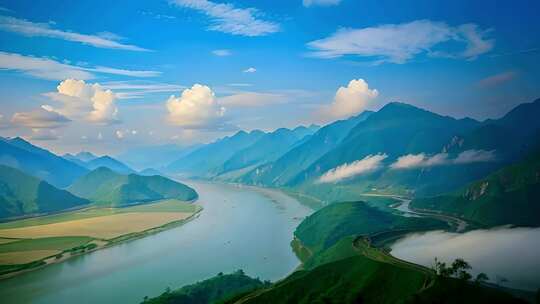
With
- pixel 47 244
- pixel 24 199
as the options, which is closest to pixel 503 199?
pixel 47 244

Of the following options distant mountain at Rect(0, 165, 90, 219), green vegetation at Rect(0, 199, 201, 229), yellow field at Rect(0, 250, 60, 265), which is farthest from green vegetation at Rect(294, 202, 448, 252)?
distant mountain at Rect(0, 165, 90, 219)

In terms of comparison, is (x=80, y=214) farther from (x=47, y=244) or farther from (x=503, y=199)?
(x=503, y=199)

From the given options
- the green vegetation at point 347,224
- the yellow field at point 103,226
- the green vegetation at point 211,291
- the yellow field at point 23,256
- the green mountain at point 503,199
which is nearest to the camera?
the green vegetation at point 211,291

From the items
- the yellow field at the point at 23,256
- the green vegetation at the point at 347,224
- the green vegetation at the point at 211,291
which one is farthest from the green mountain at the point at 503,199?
the yellow field at the point at 23,256

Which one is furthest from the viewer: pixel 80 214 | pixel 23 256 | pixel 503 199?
pixel 80 214

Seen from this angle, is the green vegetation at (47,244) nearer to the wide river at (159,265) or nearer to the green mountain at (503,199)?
the wide river at (159,265)

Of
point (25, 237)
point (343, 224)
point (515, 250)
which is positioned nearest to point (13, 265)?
point (25, 237)

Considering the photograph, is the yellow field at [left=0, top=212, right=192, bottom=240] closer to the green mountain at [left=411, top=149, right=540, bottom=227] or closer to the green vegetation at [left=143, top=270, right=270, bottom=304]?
the green vegetation at [left=143, top=270, right=270, bottom=304]
